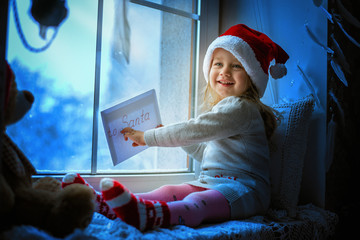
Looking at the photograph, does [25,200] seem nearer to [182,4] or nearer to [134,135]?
[134,135]

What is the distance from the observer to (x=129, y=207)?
60cm

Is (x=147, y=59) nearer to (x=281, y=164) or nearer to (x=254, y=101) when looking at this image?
(x=254, y=101)

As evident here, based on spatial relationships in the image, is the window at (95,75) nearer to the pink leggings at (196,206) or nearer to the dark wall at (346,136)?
the pink leggings at (196,206)

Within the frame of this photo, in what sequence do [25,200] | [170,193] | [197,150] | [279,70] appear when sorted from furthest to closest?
[197,150] → [279,70] → [170,193] → [25,200]

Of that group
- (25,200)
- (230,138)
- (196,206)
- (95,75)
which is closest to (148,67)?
(95,75)

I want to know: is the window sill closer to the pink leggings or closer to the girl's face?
the pink leggings

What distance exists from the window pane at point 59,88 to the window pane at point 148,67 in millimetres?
58

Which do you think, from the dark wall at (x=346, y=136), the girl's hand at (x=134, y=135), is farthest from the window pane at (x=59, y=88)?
the dark wall at (x=346, y=136)

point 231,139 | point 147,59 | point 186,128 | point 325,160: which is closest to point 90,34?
point 147,59

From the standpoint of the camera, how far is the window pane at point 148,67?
1.03 m

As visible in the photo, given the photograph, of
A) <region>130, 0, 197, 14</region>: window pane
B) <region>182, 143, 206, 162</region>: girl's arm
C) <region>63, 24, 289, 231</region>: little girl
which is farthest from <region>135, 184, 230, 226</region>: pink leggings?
<region>130, 0, 197, 14</region>: window pane

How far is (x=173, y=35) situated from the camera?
1.20 meters

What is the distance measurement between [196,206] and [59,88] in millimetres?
612

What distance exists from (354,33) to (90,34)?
964mm
